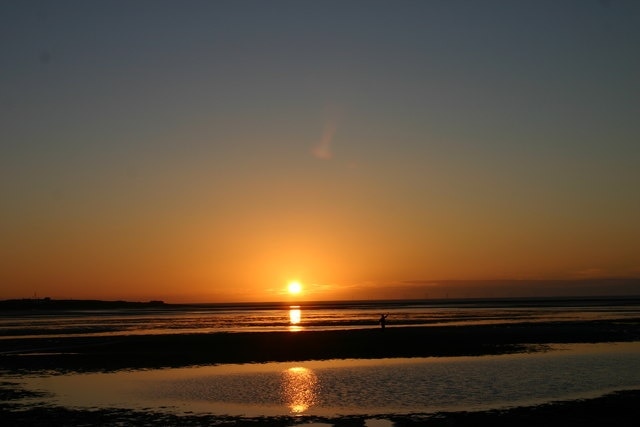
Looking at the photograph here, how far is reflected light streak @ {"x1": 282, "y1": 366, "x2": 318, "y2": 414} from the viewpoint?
26.0 meters

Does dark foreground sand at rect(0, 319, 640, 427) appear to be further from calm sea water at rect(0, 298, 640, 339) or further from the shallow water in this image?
calm sea water at rect(0, 298, 640, 339)

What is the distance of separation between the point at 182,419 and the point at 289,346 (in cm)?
2737

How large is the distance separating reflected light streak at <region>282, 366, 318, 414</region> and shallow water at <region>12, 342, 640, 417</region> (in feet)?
0.14

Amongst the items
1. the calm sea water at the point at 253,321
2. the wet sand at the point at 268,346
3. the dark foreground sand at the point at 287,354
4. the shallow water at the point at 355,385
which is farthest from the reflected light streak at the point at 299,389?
the calm sea water at the point at 253,321

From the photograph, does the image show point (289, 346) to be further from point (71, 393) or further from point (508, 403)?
point (508, 403)

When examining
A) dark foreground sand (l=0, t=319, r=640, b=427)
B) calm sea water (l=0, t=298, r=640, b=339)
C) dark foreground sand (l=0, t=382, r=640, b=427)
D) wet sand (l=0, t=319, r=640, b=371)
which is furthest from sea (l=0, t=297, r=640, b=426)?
calm sea water (l=0, t=298, r=640, b=339)

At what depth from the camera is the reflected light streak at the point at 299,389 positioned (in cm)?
2601

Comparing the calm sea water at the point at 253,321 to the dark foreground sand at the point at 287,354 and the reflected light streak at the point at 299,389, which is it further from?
the reflected light streak at the point at 299,389

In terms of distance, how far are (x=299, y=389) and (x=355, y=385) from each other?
2.67 m

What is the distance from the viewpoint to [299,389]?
29703mm

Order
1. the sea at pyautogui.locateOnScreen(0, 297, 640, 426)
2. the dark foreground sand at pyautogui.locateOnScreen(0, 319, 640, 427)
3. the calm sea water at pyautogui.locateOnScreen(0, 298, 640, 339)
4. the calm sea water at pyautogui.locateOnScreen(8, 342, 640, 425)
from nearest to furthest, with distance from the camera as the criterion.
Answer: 1. the dark foreground sand at pyautogui.locateOnScreen(0, 319, 640, 427)
2. the sea at pyautogui.locateOnScreen(0, 297, 640, 426)
3. the calm sea water at pyautogui.locateOnScreen(8, 342, 640, 425)
4. the calm sea water at pyautogui.locateOnScreen(0, 298, 640, 339)

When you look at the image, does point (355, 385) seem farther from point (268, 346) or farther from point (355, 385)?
point (268, 346)

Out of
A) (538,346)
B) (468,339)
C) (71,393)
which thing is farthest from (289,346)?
(71,393)

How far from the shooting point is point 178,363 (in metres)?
40.9
